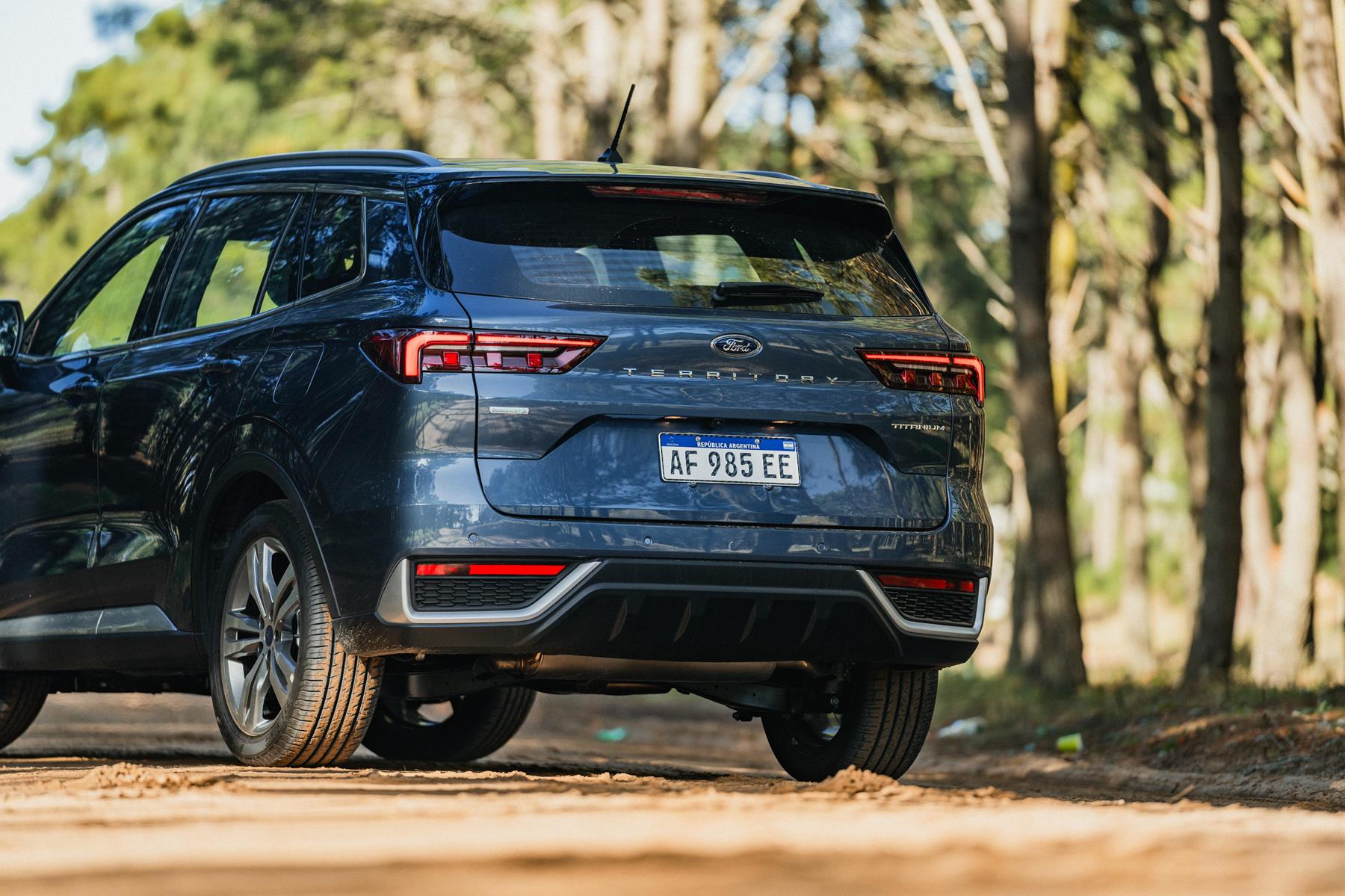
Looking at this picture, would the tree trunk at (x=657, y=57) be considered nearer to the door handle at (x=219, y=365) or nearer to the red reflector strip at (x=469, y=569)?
the door handle at (x=219, y=365)

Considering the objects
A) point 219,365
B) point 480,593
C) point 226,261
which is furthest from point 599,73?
point 480,593

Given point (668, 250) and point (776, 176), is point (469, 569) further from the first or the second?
point (776, 176)

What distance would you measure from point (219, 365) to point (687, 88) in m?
14.4

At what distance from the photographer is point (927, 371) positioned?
664cm

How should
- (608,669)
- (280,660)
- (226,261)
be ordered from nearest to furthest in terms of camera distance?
(608,669) < (280,660) < (226,261)

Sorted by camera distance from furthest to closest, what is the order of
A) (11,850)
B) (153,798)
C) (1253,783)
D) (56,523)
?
(1253,783), (56,523), (153,798), (11,850)

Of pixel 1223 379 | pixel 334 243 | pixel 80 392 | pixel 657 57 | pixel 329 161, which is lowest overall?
pixel 80 392

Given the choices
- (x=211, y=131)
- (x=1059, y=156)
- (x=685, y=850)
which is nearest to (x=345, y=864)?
(x=685, y=850)

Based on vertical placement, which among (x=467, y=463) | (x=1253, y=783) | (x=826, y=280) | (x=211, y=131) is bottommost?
(x=1253, y=783)

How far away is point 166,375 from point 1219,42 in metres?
10.8

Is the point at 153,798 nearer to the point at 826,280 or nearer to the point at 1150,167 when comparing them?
the point at 826,280

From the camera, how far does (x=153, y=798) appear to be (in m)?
5.52

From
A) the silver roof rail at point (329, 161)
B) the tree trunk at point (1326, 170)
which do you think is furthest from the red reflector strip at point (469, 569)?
the tree trunk at point (1326, 170)

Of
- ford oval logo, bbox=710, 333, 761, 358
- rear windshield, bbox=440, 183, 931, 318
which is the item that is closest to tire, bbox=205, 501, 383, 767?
rear windshield, bbox=440, 183, 931, 318
